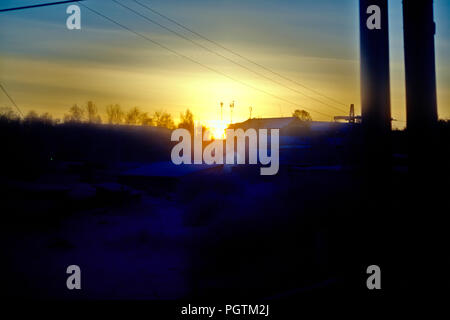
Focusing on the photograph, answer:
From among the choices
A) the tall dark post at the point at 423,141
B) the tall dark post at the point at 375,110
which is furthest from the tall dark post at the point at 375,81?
the tall dark post at the point at 423,141

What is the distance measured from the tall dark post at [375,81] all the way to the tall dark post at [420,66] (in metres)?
0.24

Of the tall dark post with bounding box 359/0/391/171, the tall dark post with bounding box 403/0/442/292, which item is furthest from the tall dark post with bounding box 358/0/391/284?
the tall dark post with bounding box 403/0/442/292

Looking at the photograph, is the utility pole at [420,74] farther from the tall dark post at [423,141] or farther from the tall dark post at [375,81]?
the tall dark post at [375,81]

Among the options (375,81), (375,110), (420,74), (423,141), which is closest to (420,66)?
(420,74)

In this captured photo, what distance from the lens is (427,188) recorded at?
14.0 ft

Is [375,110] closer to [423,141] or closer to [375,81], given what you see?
[375,81]

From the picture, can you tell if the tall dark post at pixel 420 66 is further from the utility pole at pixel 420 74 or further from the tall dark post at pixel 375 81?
the tall dark post at pixel 375 81

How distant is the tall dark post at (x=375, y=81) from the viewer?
4.34 m

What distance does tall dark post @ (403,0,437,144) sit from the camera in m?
4.30

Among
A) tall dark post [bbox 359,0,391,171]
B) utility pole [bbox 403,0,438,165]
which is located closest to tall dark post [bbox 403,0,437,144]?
utility pole [bbox 403,0,438,165]

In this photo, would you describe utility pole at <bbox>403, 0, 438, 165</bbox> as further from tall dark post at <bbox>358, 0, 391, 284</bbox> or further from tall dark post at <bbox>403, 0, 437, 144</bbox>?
tall dark post at <bbox>358, 0, 391, 284</bbox>

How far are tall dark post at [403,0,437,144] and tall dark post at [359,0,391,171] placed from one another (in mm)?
238
